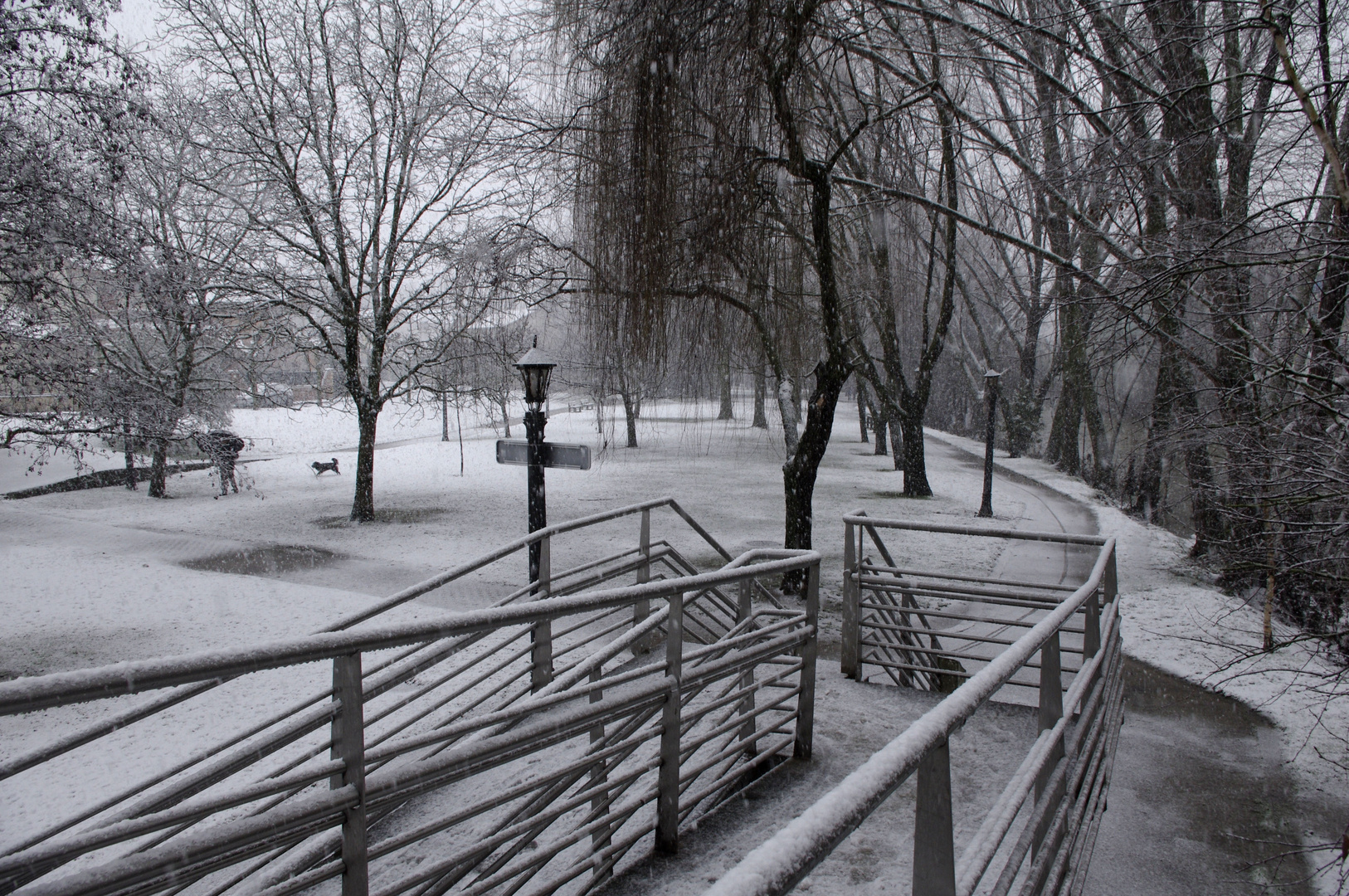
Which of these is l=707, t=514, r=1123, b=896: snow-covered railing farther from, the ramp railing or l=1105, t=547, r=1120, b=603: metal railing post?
the ramp railing

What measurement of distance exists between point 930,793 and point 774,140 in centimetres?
569

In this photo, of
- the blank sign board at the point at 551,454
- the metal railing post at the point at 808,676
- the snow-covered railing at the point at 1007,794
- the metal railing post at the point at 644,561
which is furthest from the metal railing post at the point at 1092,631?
the blank sign board at the point at 551,454

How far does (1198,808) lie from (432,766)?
15.1 feet

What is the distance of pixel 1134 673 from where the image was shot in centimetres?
745

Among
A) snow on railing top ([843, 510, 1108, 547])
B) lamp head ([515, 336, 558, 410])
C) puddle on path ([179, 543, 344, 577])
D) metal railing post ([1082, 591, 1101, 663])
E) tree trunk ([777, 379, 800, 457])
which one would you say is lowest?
puddle on path ([179, 543, 344, 577])

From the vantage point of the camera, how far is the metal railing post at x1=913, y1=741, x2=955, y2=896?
4.19 feet

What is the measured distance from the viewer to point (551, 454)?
8336 millimetres

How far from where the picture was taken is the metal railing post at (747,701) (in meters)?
3.89

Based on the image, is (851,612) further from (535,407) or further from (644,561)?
(535,407)

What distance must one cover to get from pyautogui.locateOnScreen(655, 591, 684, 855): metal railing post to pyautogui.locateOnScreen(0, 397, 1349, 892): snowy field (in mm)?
226

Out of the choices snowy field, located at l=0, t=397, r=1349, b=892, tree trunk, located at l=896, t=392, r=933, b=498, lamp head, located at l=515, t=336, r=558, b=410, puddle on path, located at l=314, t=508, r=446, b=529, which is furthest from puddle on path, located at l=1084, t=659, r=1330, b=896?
puddle on path, located at l=314, t=508, r=446, b=529

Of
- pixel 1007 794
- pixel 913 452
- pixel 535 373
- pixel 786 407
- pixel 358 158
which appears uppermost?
pixel 358 158

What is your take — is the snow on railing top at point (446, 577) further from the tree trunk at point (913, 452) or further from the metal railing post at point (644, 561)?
the tree trunk at point (913, 452)

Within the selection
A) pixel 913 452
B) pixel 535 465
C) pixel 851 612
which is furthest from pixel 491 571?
pixel 913 452
